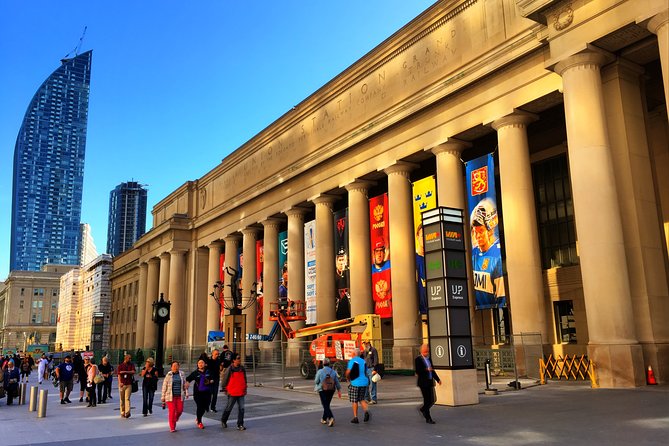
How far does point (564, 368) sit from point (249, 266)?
31.8 m

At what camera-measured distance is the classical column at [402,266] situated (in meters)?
30.4

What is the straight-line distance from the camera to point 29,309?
6708 inches

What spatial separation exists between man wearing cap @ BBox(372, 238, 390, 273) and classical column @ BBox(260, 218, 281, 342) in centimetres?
1262

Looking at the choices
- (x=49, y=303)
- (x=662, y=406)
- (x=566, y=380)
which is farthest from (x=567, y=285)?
(x=49, y=303)

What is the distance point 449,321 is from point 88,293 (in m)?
113

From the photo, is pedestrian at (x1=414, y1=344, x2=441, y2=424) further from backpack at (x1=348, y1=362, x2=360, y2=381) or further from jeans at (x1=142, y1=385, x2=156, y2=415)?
jeans at (x1=142, y1=385, x2=156, y2=415)

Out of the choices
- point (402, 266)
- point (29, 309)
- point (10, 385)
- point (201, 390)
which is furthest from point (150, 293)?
point (29, 309)

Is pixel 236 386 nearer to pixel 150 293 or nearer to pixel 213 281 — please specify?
pixel 213 281

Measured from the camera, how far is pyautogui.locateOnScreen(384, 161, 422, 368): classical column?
30.4m

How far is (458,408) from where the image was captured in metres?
14.4

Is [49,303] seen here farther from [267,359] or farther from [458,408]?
[458,408]

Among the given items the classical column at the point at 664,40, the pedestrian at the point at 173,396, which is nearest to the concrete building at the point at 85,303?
the pedestrian at the point at 173,396

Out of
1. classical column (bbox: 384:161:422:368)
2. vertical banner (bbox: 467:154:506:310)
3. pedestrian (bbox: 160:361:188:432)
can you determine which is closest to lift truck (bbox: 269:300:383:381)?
classical column (bbox: 384:161:422:368)

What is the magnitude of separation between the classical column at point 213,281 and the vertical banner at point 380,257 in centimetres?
2287
